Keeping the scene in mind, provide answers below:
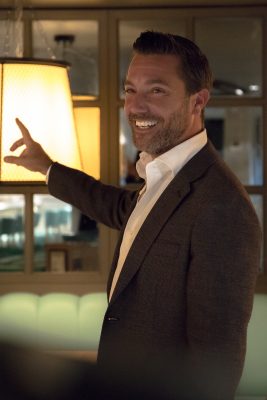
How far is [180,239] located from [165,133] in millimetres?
299

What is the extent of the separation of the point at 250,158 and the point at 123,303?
1816 mm

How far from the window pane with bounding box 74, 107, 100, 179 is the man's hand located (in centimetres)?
116

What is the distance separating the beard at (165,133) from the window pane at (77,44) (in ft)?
5.25

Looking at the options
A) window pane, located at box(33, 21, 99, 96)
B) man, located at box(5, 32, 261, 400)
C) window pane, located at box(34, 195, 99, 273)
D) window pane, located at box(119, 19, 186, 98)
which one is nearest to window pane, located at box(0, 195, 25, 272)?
window pane, located at box(34, 195, 99, 273)

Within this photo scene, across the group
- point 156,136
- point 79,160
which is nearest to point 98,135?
point 79,160

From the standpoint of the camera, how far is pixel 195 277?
1.38m

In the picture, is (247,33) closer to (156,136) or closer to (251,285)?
(156,136)

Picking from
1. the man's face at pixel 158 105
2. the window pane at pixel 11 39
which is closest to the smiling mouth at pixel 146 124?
the man's face at pixel 158 105

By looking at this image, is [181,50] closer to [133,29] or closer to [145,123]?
[145,123]

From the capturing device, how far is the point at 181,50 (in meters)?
1.64

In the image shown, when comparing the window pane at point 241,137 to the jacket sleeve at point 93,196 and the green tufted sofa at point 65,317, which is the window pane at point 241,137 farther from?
the jacket sleeve at point 93,196

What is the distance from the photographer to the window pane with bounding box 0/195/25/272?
10.7 feet

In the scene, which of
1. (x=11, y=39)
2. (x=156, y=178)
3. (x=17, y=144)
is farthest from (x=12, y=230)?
(x=156, y=178)

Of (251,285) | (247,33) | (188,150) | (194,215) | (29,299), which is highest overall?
(247,33)
